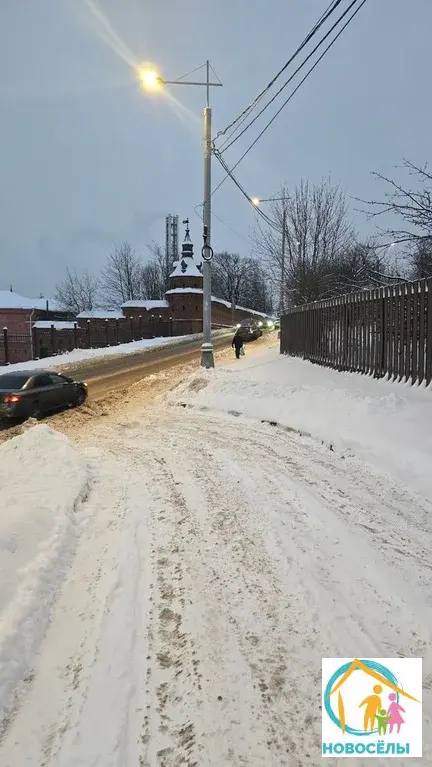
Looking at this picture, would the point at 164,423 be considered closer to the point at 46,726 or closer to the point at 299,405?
the point at 299,405

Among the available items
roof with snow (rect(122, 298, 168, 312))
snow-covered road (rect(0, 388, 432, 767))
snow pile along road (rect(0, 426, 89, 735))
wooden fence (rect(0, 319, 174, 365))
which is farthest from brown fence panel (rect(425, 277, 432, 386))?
roof with snow (rect(122, 298, 168, 312))

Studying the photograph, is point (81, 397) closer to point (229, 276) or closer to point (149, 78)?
point (149, 78)

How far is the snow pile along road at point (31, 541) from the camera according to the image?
2.95 meters

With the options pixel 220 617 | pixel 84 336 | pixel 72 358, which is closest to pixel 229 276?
pixel 84 336

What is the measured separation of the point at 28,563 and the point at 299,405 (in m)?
6.75

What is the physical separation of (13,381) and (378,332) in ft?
31.3

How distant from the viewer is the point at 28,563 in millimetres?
3910

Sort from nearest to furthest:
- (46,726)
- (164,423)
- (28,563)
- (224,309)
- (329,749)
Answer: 1. (329,749)
2. (46,726)
3. (28,563)
4. (164,423)
5. (224,309)

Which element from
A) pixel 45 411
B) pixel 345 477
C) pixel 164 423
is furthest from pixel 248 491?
pixel 45 411

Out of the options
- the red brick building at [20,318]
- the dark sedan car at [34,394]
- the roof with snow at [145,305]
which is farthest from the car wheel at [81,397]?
the roof with snow at [145,305]

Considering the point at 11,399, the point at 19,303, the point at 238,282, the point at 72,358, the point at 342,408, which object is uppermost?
the point at 238,282

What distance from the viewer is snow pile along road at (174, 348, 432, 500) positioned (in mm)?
6215
